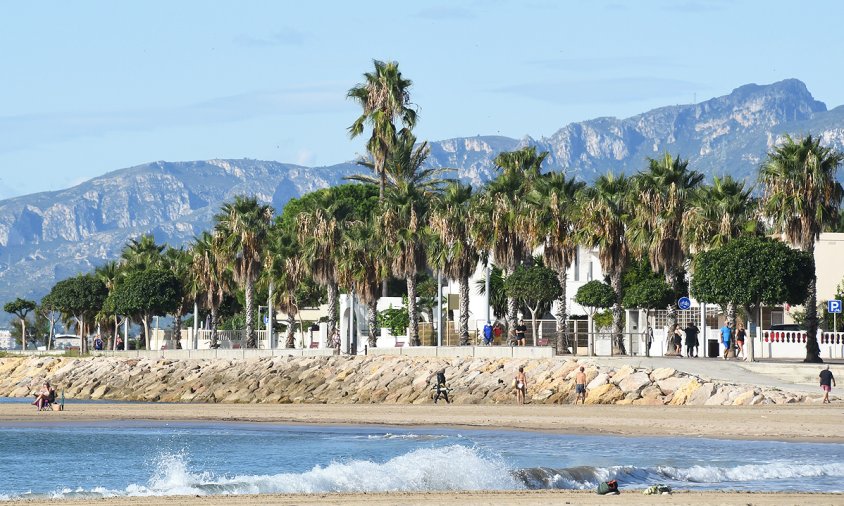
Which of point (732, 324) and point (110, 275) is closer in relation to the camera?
point (732, 324)

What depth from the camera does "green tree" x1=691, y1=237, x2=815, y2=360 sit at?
159 ft

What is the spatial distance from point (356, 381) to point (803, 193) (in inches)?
850

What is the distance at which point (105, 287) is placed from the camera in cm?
10219

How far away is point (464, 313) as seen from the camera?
2482 inches

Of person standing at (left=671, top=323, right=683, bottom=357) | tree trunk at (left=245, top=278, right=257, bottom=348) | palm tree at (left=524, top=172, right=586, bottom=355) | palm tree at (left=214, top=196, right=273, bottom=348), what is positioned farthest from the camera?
tree trunk at (left=245, top=278, right=257, bottom=348)

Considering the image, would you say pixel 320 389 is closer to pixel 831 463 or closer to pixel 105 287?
pixel 831 463

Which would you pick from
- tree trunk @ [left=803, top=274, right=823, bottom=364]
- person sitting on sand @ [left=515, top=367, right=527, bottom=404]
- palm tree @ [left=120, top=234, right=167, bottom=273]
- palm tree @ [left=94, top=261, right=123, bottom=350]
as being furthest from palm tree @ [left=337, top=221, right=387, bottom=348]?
palm tree @ [left=94, top=261, right=123, bottom=350]

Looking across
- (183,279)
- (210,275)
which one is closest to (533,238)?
(210,275)

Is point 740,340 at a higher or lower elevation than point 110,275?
lower

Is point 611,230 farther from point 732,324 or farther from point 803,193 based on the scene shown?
point 803,193

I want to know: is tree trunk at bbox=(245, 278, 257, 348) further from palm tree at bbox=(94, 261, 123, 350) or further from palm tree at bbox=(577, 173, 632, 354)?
palm tree at bbox=(577, 173, 632, 354)

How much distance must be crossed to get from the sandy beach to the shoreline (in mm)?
31

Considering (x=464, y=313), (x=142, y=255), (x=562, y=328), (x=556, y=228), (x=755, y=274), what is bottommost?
(x=562, y=328)

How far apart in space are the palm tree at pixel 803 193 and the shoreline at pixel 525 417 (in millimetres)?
9187
